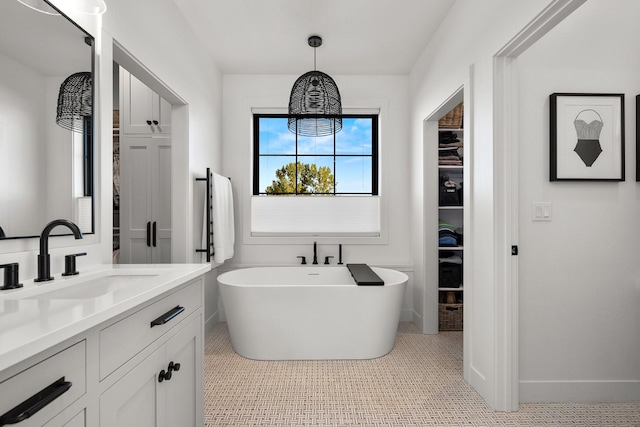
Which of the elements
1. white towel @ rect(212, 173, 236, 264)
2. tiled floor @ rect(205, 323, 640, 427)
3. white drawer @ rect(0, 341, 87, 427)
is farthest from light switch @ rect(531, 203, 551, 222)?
white towel @ rect(212, 173, 236, 264)

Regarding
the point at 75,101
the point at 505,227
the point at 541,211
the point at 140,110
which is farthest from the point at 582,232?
the point at 140,110

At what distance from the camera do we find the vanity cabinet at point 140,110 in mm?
3125

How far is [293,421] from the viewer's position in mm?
1901

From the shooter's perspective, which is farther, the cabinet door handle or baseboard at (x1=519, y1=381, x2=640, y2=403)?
baseboard at (x1=519, y1=381, x2=640, y2=403)

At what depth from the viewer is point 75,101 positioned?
1.49 metres

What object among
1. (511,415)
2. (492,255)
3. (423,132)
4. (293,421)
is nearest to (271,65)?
(423,132)

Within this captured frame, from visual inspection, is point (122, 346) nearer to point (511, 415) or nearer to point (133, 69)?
point (133, 69)

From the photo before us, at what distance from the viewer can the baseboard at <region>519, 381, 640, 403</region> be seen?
2.05m

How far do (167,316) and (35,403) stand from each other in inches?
Result: 21.5

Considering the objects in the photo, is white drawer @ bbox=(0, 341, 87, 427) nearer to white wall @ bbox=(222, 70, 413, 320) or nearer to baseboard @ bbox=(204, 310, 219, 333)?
baseboard @ bbox=(204, 310, 219, 333)

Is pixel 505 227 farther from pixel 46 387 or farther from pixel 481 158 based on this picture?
pixel 46 387

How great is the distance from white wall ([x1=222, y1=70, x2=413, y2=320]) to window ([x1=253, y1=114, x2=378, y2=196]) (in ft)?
0.56

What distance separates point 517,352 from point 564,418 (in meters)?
0.40

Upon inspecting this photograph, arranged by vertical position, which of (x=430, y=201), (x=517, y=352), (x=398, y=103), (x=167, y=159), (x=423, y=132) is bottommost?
(x=517, y=352)
